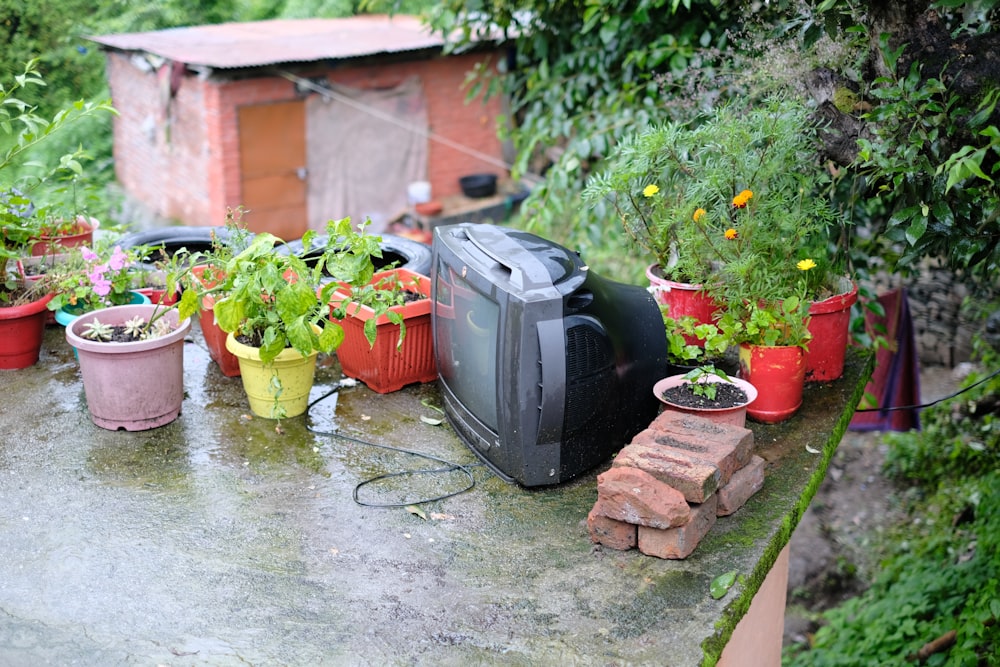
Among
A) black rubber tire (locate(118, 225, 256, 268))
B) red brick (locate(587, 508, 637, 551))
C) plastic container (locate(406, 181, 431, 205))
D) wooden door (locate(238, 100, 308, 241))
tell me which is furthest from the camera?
plastic container (locate(406, 181, 431, 205))

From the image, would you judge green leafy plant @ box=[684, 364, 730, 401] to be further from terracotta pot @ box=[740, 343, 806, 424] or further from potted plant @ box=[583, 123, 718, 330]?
potted plant @ box=[583, 123, 718, 330]

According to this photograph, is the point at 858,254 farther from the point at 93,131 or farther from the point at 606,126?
the point at 93,131

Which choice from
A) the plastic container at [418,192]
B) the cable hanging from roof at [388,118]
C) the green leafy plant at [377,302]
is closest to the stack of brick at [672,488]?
the green leafy plant at [377,302]

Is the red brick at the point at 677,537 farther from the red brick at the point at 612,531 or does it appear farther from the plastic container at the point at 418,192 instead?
the plastic container at the point at 418,192

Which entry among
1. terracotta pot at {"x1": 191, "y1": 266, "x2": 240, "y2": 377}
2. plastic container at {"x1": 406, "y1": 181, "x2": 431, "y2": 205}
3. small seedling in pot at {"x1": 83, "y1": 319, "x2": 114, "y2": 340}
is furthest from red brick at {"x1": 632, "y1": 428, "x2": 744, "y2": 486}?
plastic container at {"x1": 406, "y1": 181, "x2": 431, "y2": 205}

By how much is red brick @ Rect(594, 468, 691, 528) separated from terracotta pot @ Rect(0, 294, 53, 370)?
2.62 m

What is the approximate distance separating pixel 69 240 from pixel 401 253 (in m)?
1.64

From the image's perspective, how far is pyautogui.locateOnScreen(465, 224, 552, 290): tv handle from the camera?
3.16 meters

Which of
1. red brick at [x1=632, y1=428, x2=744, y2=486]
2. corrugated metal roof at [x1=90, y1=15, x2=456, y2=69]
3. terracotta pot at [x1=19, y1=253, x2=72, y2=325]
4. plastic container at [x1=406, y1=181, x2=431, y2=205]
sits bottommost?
plastic container at [x1=406, y1=181, x2=431, y2=205]

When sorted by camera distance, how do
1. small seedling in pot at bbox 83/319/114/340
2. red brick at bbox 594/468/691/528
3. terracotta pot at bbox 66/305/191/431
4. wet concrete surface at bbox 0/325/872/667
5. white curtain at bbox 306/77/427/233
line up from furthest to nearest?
white curtain at bbox 306/77/427/233, small seedling in pot at bbox 83/319/114/340, terracotta pot at bbox 66/305/191/431, red brick at bbox 594/468/691/528, wet concrete surface at bbox 0/325/872/667

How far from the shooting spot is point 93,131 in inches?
504

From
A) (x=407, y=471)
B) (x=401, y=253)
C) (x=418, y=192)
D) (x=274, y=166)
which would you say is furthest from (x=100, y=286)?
(x=418, y=192)

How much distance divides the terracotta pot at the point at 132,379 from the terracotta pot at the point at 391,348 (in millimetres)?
653

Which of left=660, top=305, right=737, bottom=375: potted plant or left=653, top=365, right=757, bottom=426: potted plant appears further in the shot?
left=660, top=305, right=737, bottom=375: potted plant
